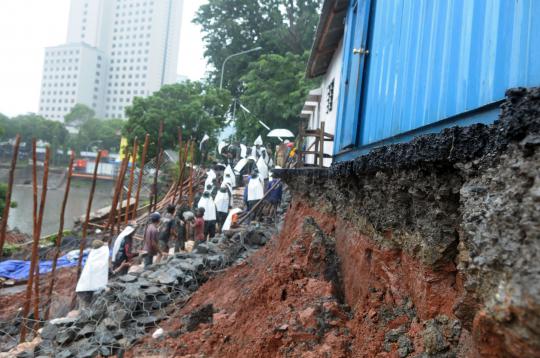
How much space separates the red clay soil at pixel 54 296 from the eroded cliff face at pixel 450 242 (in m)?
7.55

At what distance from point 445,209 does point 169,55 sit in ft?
311

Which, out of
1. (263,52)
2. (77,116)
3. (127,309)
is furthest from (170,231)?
(77,116)

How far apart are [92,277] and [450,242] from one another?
738 cm

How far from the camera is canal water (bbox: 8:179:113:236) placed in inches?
937

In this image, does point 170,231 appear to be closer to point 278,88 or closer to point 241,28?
point 278,88

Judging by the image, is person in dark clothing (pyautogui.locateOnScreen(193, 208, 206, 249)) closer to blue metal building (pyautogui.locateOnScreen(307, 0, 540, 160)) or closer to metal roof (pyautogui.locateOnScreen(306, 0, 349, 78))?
metal roof (pyautogui.locateOnScreen(306, 0, 349, 78))

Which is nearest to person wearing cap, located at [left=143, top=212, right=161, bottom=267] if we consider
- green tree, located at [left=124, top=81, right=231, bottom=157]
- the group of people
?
the group of people

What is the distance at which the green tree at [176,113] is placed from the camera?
2352 cm

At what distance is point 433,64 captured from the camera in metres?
2.54

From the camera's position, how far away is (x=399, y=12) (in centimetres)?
342

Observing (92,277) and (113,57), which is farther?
(113,57)

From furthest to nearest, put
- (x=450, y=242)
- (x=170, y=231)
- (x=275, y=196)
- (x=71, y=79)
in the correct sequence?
(x=71, y=79), (x=275, y=196), (x=170, y=231), (x=450, y=242)

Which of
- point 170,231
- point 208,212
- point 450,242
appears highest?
point 450,242

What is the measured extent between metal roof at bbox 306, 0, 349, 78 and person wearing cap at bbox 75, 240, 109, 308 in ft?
21.7
